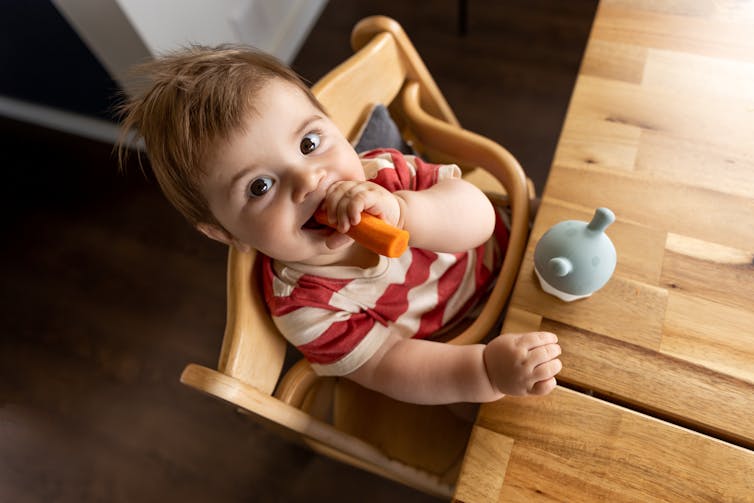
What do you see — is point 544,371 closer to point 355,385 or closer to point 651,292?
point 651,292

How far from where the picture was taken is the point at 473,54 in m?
1.87

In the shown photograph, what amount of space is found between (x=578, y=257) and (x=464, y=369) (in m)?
0.18

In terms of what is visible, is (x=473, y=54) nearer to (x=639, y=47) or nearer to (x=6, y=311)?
(x=639, y=47)

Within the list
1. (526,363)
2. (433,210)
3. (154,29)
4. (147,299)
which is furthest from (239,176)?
(147,299)

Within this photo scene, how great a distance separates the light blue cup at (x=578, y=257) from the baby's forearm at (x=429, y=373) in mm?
125

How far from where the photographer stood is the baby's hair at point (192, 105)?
1.79ft

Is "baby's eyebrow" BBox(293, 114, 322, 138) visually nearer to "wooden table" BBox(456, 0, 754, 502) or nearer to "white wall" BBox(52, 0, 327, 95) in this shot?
"wooden table" BBox(456, 0, 754, 502)

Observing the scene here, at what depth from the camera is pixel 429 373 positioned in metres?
0.62

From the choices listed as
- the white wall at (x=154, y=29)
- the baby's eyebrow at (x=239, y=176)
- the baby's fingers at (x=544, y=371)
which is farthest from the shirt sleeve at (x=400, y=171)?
the white wall at (x=154, y=29)

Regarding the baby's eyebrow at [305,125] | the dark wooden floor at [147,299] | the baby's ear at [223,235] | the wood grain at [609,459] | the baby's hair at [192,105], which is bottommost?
the dark wooden floor at [147,299]

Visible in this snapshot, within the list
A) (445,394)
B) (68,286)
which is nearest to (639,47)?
(445,394)

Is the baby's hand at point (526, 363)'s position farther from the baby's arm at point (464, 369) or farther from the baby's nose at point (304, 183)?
the baby's nose at point (304, 183)

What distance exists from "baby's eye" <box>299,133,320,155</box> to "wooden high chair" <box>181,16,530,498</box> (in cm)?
14

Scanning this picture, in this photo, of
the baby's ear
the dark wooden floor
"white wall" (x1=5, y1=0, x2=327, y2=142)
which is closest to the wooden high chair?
the baby's ear
